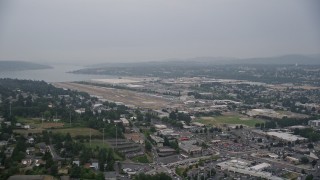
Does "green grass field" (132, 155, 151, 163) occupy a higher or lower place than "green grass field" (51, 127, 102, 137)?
lower

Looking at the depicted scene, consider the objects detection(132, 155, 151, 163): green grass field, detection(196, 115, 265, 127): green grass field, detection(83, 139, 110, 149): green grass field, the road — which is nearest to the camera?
detection(132, 155, 151, 163): green grass field

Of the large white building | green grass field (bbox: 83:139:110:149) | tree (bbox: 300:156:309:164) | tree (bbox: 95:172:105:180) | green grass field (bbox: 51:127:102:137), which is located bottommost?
tree (bbox: 300:156:309:164)

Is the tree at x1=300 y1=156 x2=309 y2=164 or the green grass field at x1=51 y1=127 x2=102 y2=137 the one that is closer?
the tree at x1=300 y1=156 x2=309 y2=164

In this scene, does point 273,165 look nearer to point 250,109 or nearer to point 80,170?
point 80,170

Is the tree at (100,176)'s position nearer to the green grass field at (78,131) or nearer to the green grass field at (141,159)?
the green grass field at (141,159)

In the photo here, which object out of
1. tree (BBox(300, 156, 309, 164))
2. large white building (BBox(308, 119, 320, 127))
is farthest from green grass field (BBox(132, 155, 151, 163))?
large white building (BBox(308, 119, 320, 127))

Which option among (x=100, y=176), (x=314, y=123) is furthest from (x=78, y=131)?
(x=314, y=123)

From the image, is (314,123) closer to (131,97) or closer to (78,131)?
(78,131)

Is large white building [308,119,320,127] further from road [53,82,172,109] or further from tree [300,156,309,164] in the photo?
road [53,82,172,109]
